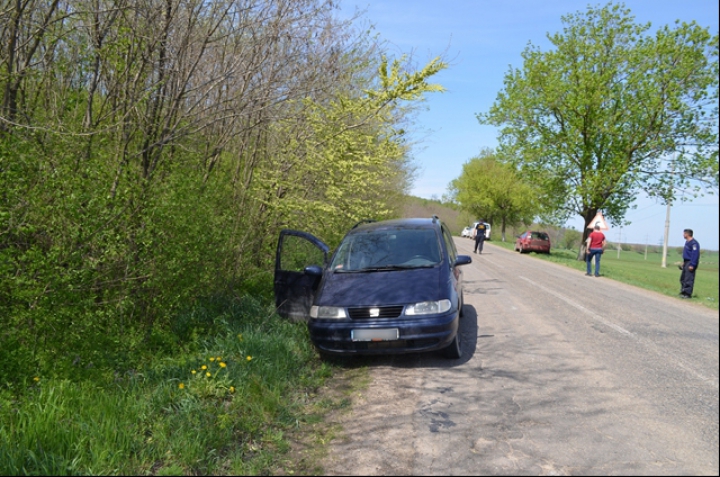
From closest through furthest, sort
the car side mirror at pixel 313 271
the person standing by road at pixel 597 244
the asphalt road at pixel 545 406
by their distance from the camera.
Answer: the asphalt road at pixel 545 406 < the car side mirror at pixel 313 271 < the person standing by road at pixel 597 244

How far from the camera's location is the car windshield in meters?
6.53

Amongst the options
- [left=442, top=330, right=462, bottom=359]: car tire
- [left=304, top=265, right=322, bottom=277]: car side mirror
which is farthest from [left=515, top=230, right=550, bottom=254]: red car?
[left=442, top=330, right=462, bottom=359]: car tire

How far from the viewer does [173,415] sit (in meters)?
3.98

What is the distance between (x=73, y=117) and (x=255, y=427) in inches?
207

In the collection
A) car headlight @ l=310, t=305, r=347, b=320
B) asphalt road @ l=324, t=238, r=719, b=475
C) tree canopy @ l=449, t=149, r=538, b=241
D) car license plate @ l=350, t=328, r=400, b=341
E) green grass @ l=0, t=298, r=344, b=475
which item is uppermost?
tree canopy @ l=449, t=149, r=538, b=241

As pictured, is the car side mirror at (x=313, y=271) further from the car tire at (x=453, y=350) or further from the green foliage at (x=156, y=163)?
the car tire at (x=453, y=350)

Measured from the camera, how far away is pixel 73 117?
6.80 metres

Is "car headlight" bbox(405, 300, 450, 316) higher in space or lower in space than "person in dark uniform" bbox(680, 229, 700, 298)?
lower

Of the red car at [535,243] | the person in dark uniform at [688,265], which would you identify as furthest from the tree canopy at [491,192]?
the person in dark uniform at [688,265]

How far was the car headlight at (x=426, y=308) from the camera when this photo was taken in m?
5.53

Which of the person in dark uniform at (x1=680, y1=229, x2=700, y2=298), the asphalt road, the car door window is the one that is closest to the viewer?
the asphalt road

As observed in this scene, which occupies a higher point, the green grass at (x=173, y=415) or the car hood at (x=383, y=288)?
the car hood at (x=383, y=288)

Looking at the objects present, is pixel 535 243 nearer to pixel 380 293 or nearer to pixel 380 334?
pixel 380 293

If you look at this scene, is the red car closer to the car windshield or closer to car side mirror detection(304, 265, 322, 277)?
the car windshield
